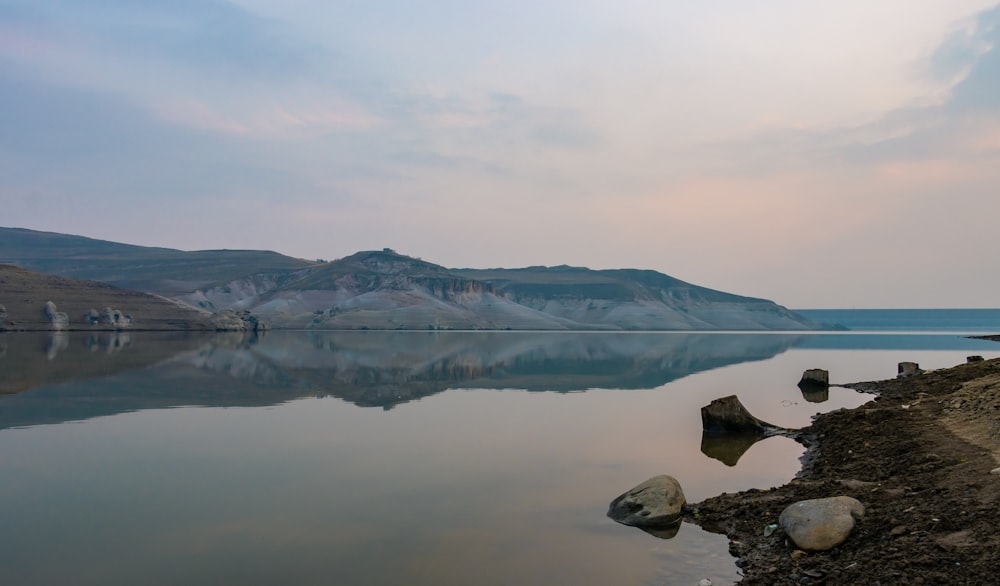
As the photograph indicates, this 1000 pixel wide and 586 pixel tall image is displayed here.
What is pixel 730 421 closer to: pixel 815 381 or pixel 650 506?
pixel 650 506

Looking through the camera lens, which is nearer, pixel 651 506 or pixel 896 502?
pixel 896 502

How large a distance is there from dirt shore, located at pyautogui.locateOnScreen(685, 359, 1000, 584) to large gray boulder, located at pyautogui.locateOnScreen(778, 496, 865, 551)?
15 centimetres

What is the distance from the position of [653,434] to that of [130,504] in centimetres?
1480

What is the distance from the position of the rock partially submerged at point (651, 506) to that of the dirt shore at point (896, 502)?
343mm

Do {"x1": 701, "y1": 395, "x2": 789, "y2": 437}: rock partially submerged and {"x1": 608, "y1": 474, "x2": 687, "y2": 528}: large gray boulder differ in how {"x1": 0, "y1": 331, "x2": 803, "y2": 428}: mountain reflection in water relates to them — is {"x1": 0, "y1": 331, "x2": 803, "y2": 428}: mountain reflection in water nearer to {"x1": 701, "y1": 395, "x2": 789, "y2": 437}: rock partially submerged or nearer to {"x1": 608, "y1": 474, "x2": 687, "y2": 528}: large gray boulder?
{"x1": 701, "y1": 395, "x2": 789, "y2": 437}: rock partially submerged

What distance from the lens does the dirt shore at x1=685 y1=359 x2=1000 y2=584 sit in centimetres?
802

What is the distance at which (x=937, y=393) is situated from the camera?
24062mm

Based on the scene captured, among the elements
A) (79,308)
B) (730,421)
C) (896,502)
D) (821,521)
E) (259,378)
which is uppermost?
(79,308)

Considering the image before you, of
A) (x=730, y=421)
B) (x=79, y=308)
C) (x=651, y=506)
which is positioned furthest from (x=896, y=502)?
(x=79, y=308)

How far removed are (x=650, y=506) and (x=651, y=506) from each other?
0.06ft

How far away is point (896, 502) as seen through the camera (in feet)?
34.8

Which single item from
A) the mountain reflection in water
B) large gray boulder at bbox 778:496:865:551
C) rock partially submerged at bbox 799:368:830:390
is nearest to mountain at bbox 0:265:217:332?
the mountain reflection in water

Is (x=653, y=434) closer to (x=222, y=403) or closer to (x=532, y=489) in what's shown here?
(x=532, y=489)

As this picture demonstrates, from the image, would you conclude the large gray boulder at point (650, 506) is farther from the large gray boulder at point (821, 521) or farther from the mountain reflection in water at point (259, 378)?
the mountain reflection in water at point (259, 378)
